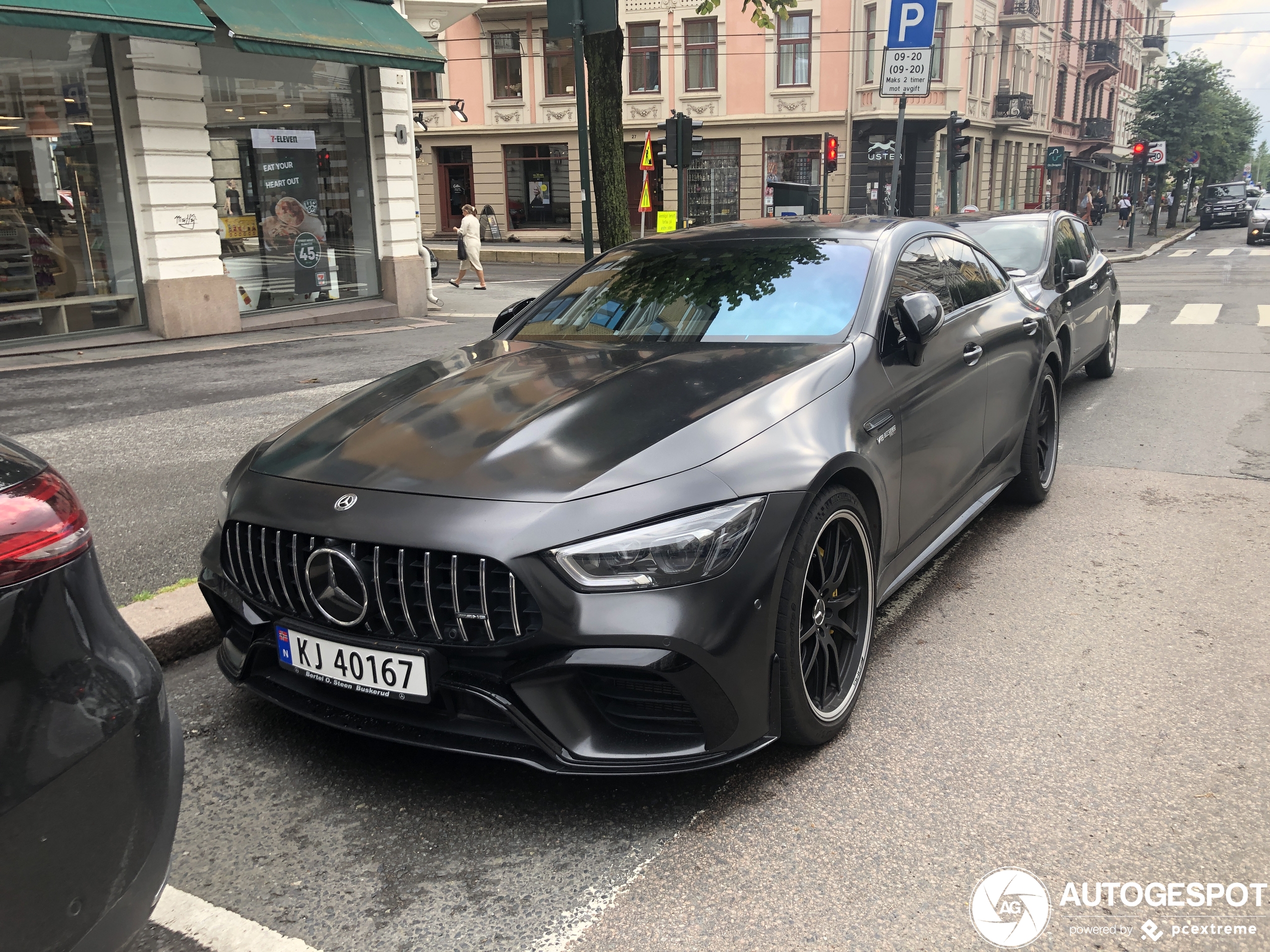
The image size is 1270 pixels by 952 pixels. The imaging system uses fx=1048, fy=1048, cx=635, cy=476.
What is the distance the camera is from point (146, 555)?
4.71 m

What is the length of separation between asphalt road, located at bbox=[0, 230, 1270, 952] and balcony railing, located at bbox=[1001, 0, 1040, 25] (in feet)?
143

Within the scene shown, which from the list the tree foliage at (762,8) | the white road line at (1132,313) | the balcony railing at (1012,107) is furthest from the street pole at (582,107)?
the balcony railing at (1012,107)

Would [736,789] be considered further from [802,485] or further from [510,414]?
[510,414]

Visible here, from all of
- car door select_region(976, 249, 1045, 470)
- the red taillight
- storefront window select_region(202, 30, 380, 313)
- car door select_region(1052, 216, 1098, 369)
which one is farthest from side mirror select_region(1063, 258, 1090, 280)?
storefront window select_region(202, 30, 380, 313)

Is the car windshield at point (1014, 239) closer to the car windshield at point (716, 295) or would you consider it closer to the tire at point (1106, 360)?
the tire at point (1106, 360)

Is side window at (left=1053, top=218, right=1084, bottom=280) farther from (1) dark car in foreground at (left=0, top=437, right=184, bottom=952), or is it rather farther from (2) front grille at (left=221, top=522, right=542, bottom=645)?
(1) dark car in foreground at (left=0, top=437, right=184, bottom=952)

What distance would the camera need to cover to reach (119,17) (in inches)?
435

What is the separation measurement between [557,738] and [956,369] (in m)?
2.43

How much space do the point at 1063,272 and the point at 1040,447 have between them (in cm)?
224

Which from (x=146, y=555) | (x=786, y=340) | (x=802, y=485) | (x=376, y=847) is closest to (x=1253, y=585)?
(x=786, y=340)

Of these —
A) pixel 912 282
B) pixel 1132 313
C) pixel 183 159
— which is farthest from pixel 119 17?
pixel 1132 313

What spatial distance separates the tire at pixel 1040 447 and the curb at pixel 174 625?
3.89m

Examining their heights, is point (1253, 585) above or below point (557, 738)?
below

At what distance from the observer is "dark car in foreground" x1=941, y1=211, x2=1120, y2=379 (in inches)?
277
